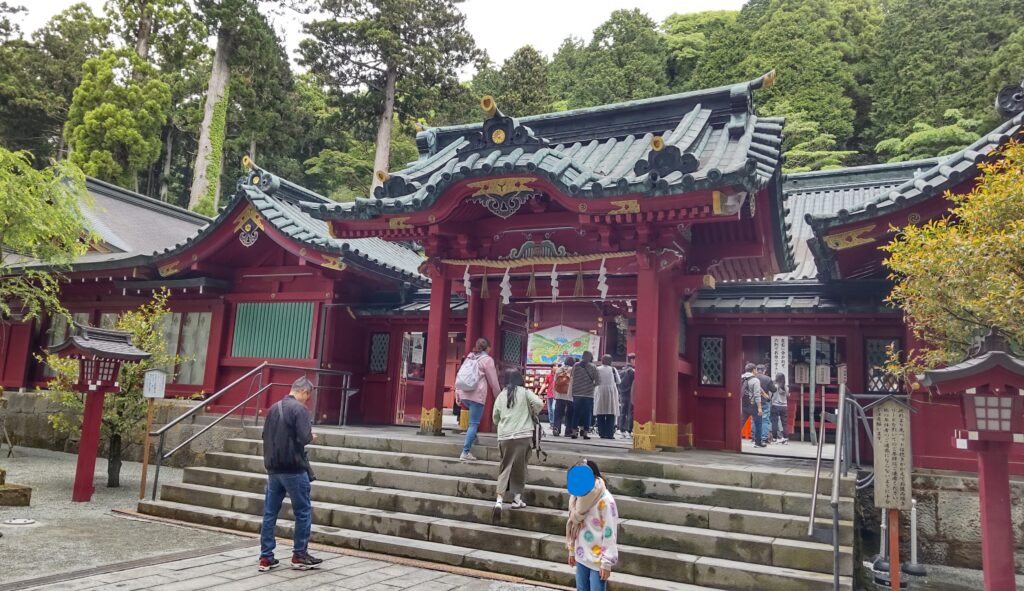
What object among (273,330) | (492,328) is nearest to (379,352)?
(273,330)

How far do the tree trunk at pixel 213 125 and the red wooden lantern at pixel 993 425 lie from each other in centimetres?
3055

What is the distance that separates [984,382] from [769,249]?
18.5ft

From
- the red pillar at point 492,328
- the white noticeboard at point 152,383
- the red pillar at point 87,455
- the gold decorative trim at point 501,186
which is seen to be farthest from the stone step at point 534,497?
the gold decorative trim at point 501,186

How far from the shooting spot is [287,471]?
22.1ft

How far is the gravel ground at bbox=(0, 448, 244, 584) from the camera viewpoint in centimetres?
672

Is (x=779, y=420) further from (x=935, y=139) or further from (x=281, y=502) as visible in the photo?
(x=935, y=139)

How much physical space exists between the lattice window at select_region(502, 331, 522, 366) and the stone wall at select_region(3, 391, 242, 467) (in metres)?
4.90

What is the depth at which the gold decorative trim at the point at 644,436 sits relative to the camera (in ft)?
30.9

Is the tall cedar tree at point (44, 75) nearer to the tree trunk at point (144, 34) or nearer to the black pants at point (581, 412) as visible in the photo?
the tree trunk at point (144, 34)

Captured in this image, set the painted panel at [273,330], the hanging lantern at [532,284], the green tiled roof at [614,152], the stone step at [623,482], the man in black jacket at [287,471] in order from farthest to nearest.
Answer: the painted panel at [273,330]
the hanging lantern at [532,284]
the green tiled roof at [614,152]
the stone step at [623,482]
the man in black jacket at [287,471]

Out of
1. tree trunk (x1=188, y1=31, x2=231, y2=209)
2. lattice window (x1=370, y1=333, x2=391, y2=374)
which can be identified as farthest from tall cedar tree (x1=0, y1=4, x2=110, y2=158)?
lattice window (x1=370, y1=333, x2=391, y2=374)

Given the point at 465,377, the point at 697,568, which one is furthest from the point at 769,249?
the point at 697,568

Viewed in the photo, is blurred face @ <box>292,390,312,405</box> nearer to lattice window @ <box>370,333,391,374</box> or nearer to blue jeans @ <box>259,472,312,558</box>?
blue jeans @ <box>259,472,312,558</box>

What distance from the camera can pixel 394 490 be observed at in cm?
882
